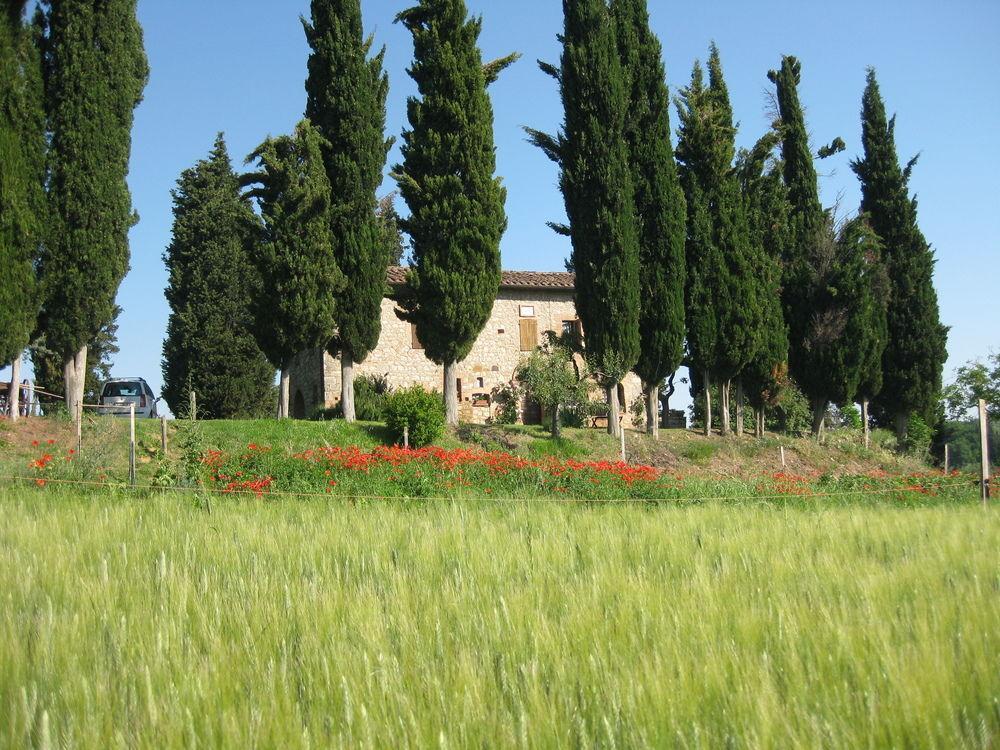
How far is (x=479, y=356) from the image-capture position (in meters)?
30.2

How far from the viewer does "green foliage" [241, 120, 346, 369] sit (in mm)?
21000

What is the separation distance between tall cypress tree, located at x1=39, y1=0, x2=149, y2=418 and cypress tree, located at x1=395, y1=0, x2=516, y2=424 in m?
6.77

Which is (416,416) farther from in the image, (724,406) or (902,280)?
(902,280)

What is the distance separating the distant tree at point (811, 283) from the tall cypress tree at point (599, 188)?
832 centimetres

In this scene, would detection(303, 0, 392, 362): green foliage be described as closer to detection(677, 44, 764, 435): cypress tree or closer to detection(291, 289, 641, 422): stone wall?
detection(291, 289, 641, 422): stone wall

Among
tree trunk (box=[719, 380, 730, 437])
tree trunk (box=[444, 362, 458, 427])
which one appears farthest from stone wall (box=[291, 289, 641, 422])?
tree trunk (box=[444, 362, 458, 427])

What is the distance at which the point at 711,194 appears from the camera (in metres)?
26.4

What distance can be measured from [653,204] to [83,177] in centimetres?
1480

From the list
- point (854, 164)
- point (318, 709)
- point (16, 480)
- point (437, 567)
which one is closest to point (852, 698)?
point (318, 709)

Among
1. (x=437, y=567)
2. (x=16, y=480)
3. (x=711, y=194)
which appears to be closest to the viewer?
(x=437, y=567)

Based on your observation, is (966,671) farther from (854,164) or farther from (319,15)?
(854,164)

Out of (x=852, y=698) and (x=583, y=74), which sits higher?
(x=583, y=74)

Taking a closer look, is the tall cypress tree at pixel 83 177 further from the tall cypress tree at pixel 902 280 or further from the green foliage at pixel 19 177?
the tall cypress tree at pixel 902 280

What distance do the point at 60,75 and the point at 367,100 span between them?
23.7 ft
